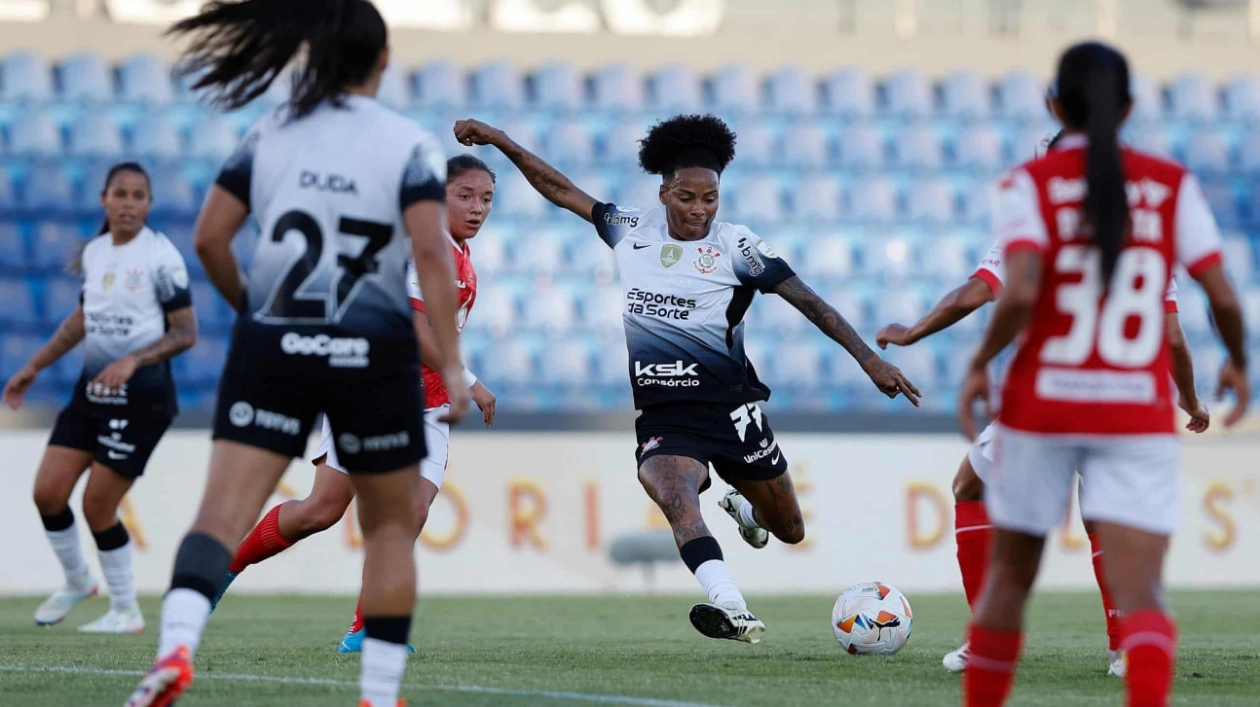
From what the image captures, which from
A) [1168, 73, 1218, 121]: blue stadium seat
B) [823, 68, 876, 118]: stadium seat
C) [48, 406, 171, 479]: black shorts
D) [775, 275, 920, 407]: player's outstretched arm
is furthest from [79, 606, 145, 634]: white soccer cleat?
[1168, 73, 1218, 121]: blue stadium seat

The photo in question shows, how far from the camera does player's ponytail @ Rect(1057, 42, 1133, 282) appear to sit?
3.91 m

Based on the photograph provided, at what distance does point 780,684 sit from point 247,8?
2.92 metres

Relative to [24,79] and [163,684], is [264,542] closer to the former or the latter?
[163,684]

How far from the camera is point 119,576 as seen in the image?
923 cm

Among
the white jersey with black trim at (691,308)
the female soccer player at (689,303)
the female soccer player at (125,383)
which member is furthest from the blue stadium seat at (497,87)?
the white jersey with black trim at (691,308)

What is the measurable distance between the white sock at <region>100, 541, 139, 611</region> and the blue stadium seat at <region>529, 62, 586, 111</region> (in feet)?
33.3

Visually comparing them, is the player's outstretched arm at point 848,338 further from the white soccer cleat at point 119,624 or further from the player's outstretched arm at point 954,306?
the white soccer cleat at point 119,624

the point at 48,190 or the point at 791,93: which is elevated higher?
the point at 791,93

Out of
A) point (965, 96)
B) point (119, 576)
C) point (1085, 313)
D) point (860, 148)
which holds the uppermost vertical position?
point (965, 96)

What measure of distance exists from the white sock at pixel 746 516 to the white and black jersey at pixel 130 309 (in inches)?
122

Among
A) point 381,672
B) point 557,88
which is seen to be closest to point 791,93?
point 557,88

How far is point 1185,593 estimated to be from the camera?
14305mm

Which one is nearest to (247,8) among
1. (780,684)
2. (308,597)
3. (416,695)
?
(416,695)

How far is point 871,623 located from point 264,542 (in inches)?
106
